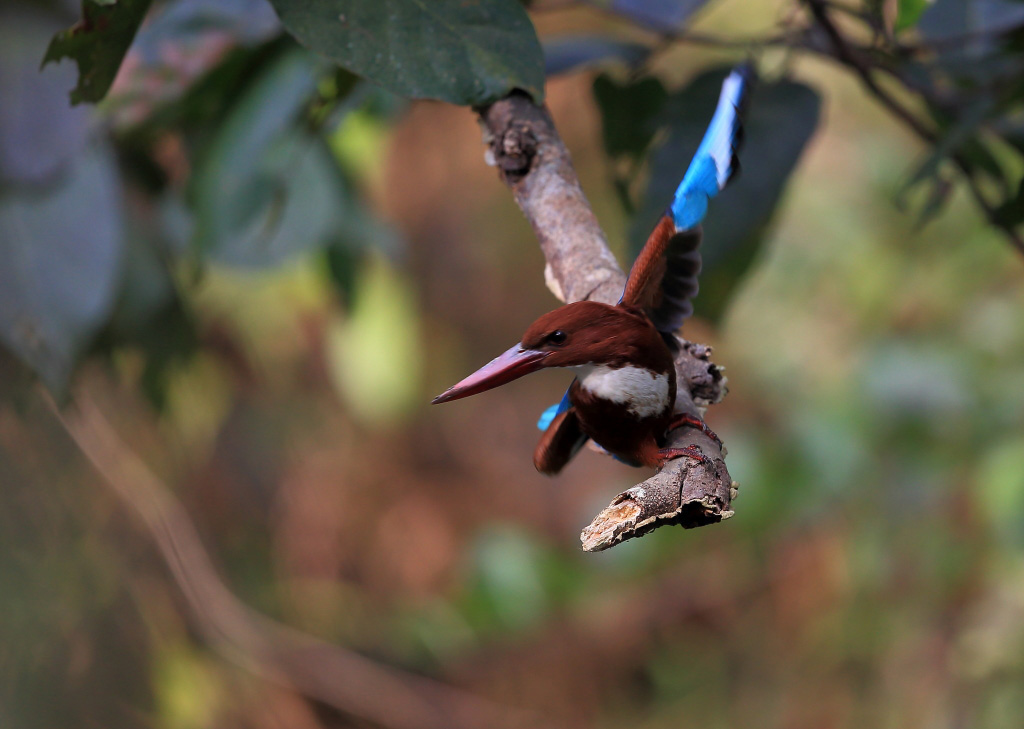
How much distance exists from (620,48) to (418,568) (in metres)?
2.29

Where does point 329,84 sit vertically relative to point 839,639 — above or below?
above

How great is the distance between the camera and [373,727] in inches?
91.7

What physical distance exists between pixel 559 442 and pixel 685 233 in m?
0.13

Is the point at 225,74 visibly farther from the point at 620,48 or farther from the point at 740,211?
the point at 740,211

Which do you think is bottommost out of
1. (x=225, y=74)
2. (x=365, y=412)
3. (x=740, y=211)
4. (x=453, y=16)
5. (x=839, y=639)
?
(x=839, y=639)

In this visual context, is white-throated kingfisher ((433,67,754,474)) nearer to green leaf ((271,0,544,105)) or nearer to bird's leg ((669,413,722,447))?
bird's leg ((669,413,722,447))

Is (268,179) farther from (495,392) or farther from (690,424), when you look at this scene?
(495,392)

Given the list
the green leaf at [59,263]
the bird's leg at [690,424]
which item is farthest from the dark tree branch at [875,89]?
the green leaf at [59,263]

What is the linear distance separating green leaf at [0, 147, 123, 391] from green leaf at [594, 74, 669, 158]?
0.53 metres

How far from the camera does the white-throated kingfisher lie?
41 cm

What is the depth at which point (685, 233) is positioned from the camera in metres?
0.47

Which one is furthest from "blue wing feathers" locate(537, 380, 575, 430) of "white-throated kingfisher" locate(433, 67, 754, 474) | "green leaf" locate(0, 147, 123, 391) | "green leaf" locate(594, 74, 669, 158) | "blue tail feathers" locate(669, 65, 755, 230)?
"green leaf" locate(0, 147, 123, 391)

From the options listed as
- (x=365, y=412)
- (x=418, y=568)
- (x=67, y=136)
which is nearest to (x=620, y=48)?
(x=67, y=136)

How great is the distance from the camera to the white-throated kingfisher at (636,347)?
414 mm
